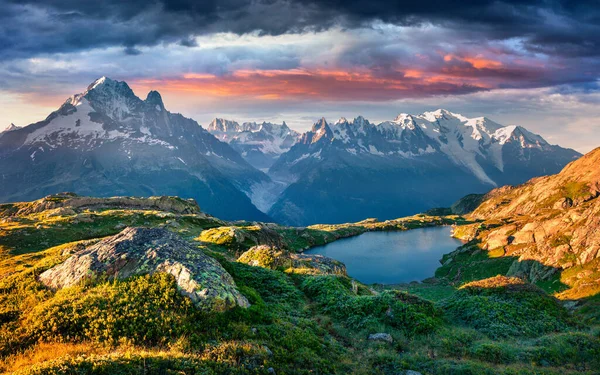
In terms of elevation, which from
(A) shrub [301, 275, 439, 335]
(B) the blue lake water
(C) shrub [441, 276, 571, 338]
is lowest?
(B) the blue lake water

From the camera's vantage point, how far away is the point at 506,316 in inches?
1096

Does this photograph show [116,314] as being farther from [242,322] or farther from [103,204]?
[103,204]

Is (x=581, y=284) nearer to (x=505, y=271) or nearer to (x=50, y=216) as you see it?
(x=505, y=271)

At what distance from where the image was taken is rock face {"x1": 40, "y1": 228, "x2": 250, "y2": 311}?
17656 millimetres

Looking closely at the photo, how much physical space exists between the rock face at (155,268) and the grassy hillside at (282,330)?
51 cm

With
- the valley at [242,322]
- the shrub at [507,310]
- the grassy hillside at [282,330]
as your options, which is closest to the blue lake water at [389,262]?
the shrub at [507,310]

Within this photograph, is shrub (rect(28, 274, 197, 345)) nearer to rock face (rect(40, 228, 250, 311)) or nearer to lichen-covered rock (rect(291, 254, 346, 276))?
rock face (rect(40, 228, 250, 311))

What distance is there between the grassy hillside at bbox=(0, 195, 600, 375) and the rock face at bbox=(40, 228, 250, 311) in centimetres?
51

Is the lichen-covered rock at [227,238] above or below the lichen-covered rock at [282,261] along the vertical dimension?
below

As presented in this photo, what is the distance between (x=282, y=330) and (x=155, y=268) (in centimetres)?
778

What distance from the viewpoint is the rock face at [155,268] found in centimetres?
1766

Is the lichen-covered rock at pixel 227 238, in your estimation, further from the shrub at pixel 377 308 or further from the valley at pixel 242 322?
the shrub at pixel 377 308

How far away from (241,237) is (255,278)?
32.2 m

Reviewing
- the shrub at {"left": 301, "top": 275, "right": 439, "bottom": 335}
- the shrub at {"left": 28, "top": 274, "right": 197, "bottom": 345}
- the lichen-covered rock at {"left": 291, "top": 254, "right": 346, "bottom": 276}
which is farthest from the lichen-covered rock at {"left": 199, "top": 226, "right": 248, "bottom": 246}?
the shrub at {"left": 28, "top": 274, "right": 197, "bottom": 345}
